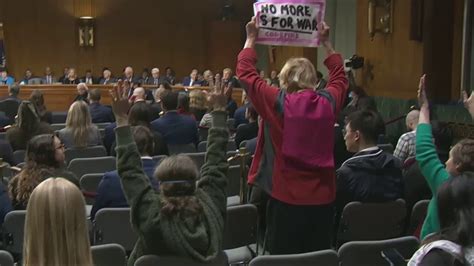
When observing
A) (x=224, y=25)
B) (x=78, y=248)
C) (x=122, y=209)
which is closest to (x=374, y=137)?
(x=122, y=209)

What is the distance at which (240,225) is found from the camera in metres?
4.28

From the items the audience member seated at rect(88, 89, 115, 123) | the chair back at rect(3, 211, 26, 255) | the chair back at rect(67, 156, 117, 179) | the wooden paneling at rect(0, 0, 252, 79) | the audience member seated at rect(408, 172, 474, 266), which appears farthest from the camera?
the wooden paneling at rect(0, 0, 252, 79)

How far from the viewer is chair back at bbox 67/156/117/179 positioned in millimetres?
5984

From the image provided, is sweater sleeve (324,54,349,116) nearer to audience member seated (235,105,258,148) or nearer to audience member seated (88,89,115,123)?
audience member seated (235,105,258,148)

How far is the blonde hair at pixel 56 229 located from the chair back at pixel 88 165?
3.88m

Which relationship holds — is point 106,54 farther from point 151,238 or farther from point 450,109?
point 151,238

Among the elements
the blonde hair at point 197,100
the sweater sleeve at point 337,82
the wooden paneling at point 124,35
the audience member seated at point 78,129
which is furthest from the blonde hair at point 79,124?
the wooden paneling at point 124,35

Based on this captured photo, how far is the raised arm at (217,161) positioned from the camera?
10.1ft

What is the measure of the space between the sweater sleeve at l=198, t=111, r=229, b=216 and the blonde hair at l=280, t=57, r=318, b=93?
543 mm

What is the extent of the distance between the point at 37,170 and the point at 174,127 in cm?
315

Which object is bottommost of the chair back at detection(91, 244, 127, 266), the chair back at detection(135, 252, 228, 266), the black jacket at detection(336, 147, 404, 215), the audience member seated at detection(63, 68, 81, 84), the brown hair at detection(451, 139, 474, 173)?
the chair back at detection(91, 244, 127, 266)

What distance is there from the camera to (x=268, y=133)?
12.1 ft

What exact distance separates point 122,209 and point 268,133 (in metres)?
1.14

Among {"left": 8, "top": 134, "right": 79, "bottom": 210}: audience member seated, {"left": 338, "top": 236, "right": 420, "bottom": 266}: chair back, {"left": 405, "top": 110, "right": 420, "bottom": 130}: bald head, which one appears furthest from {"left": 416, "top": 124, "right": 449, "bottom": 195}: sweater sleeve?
{"left": 405, "top": 110, "right": 420, "bottom": 130}: bald head
